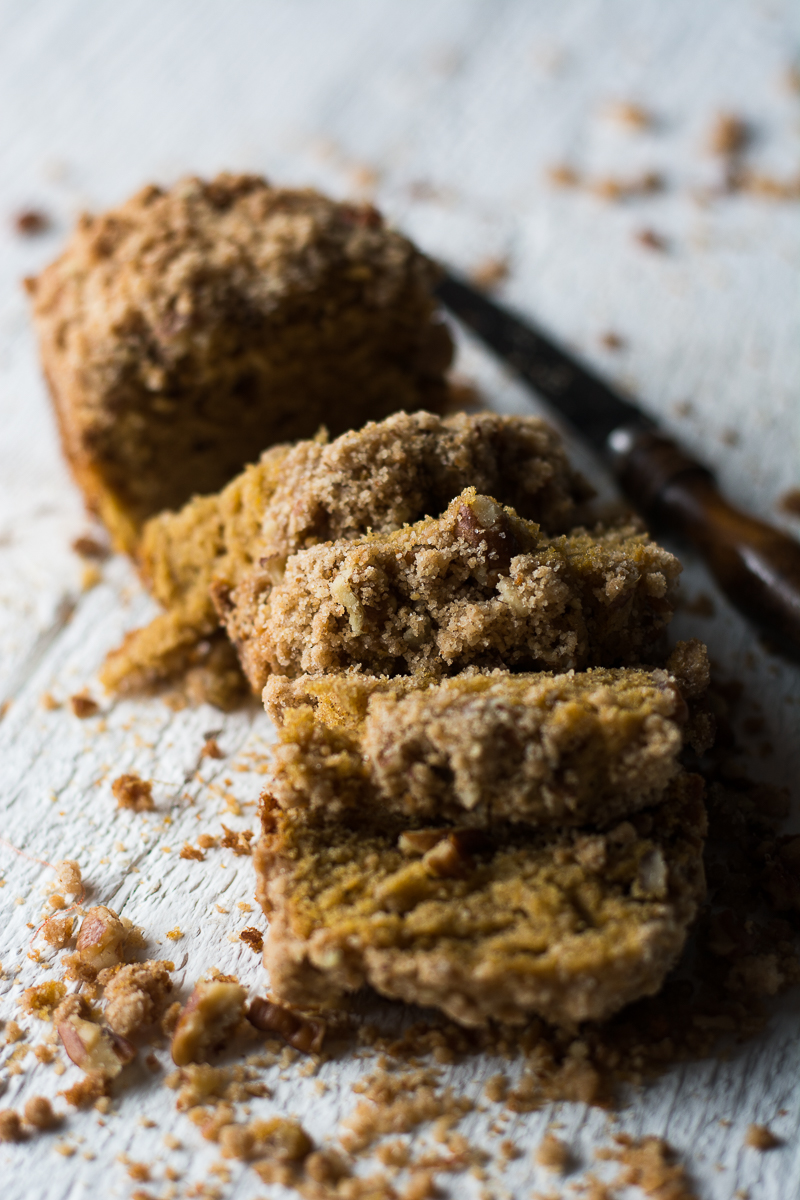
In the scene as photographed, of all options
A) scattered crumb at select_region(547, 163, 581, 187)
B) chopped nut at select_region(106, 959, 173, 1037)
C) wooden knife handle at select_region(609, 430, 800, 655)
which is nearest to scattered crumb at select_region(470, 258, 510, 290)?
scattered crumb at select_region(547, 163, 581, 187)

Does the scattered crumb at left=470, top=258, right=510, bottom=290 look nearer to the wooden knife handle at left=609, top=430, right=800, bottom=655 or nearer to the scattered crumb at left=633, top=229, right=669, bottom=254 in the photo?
the scattered crumb at left=633, top=229, right=669, bottom=254

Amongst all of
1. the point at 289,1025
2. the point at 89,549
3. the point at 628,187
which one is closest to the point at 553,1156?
the point at 289,1025

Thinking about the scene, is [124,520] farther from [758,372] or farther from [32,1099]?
[758,372]

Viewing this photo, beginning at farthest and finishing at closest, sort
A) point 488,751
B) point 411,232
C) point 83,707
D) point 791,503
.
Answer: point 411,232
point 791,503
point 83,707
point 488,751

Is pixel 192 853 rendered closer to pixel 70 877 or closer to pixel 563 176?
pixel 70 877

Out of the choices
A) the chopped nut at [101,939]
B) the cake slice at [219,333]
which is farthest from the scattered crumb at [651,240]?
the chopped nut at [101,939]

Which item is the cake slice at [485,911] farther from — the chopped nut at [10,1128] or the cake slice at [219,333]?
the cake slice at [219,333]
